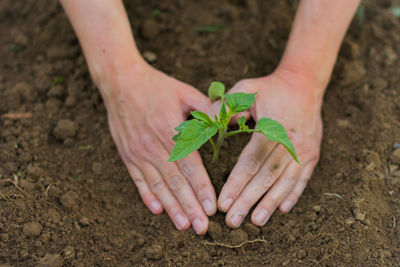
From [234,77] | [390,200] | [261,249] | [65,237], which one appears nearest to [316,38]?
[234,77]

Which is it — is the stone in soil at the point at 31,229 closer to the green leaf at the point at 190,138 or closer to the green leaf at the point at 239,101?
the green leaf at the point at 190,138

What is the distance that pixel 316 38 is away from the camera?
2049 mm

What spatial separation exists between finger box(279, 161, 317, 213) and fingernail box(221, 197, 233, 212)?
0.25m

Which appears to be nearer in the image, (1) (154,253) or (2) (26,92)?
(1) (154,253)

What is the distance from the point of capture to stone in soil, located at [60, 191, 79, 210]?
1.85 metres

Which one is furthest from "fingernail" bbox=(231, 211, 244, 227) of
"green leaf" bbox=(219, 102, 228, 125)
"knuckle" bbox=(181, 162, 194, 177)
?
"green leaf" bbox=(219, 102, 228, 125)

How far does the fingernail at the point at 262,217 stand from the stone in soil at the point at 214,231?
172 mm

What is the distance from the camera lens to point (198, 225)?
70.4 inches

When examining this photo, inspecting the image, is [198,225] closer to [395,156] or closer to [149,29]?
[395,156]

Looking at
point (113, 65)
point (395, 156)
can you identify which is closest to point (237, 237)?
point (395, 156)

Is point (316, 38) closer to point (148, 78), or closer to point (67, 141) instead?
point (148, 78)

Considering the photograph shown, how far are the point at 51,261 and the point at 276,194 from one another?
38.4 inches

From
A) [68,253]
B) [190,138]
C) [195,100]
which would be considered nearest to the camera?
[190,138]

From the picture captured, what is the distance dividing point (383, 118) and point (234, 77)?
82 cm
